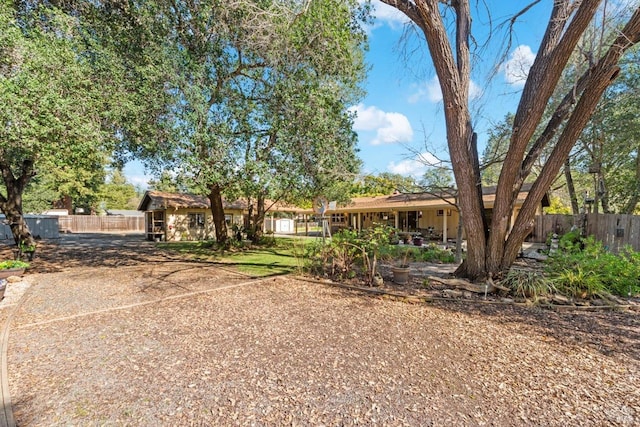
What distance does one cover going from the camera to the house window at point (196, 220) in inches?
793

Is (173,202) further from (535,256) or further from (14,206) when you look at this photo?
(535,256)

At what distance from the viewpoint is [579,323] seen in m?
4.33

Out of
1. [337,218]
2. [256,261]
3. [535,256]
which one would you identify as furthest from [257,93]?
[337,218]

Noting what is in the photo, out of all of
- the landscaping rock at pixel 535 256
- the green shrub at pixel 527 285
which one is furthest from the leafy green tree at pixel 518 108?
the landscaping rock at pixel 535 256

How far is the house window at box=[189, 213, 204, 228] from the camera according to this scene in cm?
2014

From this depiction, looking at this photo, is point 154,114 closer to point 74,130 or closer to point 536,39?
point 74,130

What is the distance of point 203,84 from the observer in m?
7.79

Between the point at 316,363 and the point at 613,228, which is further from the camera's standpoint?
the point at 613,228

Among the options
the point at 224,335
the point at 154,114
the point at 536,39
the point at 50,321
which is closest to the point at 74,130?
the point at 154,114

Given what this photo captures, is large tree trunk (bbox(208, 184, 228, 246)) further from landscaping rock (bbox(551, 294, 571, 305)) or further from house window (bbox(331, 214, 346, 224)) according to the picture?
house window (bbox(331, 214, 346, 224))

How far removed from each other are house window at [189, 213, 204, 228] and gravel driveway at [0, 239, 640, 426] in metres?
15.0

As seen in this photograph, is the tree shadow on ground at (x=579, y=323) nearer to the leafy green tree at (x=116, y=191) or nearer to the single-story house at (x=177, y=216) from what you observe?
the single-story house at (x=177, y=216)

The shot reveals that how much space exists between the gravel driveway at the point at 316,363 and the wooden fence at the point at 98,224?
98.3 ft

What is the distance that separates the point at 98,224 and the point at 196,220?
1743cm
